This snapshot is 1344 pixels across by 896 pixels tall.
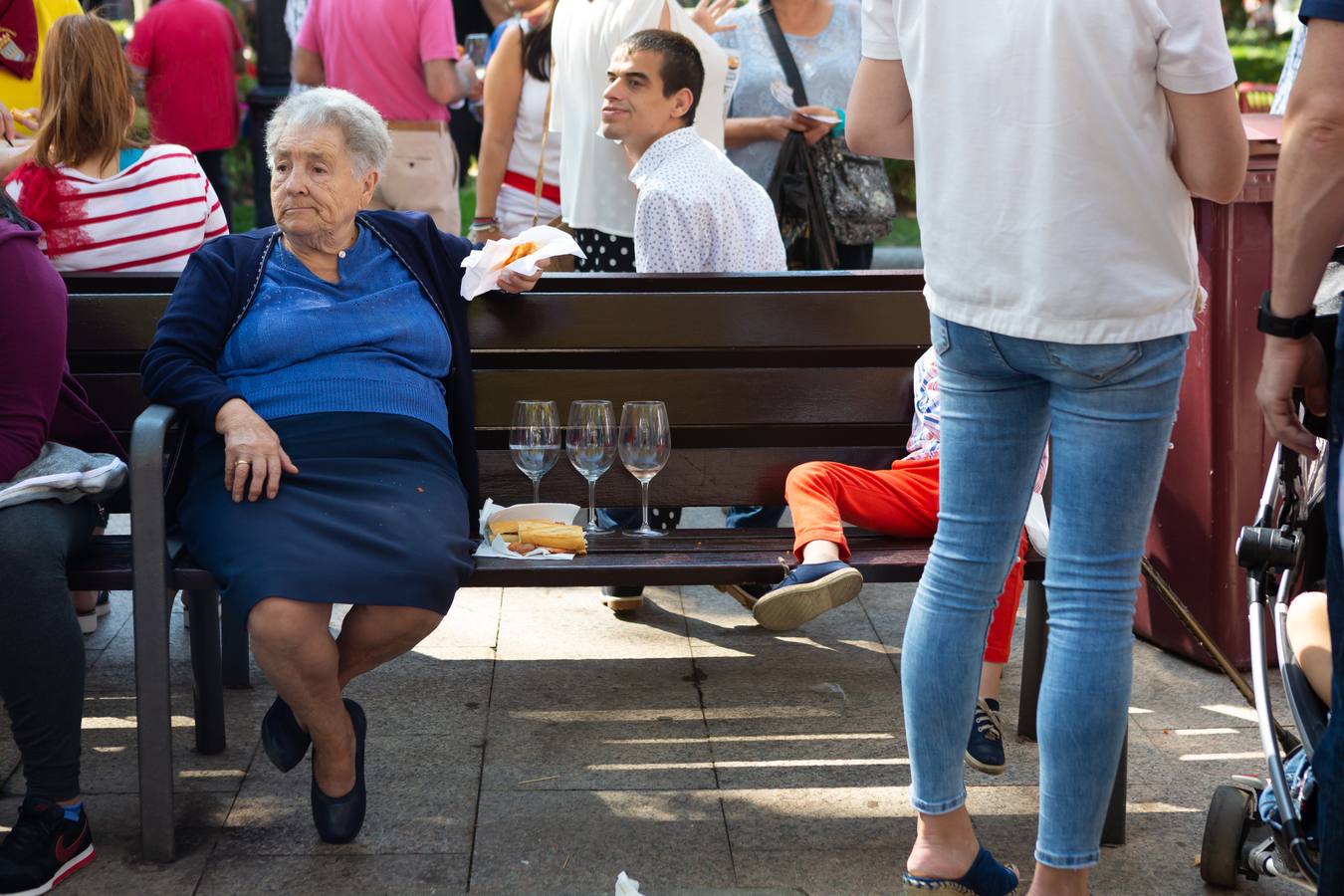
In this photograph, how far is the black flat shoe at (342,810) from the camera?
3.36m

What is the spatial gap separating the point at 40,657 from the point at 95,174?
155cm

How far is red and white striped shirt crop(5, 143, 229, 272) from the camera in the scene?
420cm

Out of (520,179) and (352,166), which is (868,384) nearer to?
(352,166)

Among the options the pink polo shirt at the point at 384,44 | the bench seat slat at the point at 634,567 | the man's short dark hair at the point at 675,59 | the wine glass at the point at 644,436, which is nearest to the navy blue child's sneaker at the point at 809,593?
the bench seat slat at the point at 634,567

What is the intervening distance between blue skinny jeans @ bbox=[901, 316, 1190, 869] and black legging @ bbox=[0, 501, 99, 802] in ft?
5.55

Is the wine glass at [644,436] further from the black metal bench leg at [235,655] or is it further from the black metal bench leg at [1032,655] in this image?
the black metal bench leg at [235,655]

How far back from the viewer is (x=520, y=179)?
618cm

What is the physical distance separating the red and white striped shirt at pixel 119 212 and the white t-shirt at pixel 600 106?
1.27m

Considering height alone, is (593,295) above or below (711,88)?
below

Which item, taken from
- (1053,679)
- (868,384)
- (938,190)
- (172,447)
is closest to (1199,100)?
(938,190)

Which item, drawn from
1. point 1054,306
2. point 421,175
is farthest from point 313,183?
point 421,175

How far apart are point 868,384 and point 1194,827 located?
1.30 meters

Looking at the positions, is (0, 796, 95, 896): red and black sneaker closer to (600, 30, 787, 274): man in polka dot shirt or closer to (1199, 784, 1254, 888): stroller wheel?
(600, 30, 787, 274): man in polka dot shirt

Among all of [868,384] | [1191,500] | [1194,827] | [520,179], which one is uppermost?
[520,179]
